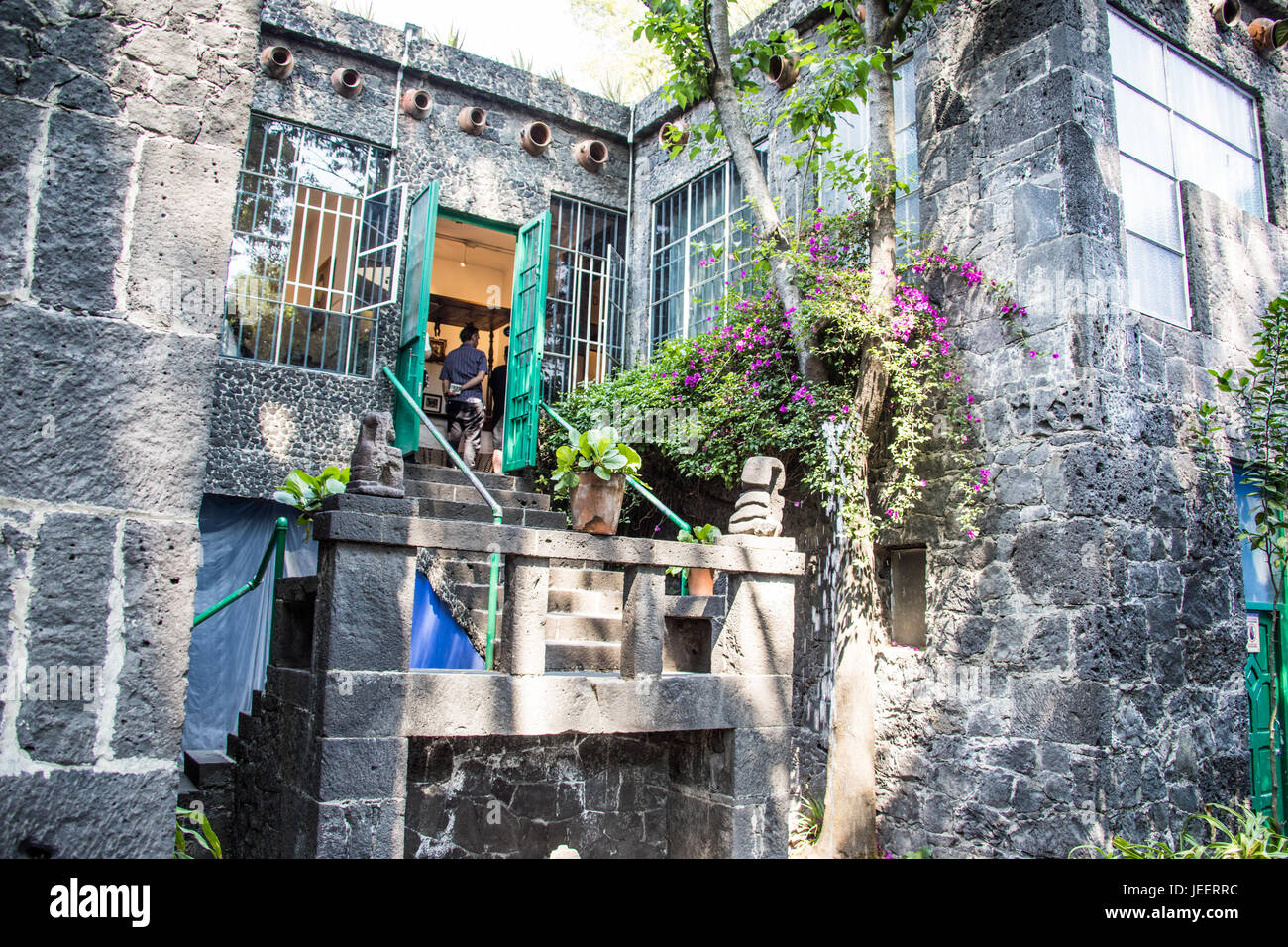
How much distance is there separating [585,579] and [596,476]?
5.77 ft

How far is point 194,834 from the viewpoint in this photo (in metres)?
3.54


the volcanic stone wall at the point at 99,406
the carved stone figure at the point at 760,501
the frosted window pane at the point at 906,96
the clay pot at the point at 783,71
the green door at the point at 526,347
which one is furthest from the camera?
the clay pot at the point at 783,71

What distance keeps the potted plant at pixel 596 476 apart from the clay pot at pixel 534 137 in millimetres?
5605

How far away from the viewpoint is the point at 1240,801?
6.10 metres

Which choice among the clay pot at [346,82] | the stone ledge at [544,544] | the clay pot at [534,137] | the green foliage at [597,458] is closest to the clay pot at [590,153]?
the clay pot at [534,137]

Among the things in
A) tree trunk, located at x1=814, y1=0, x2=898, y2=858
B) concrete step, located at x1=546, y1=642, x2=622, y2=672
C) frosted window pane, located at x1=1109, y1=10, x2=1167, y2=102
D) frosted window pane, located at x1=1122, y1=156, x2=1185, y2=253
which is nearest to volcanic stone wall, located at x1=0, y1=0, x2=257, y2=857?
concrete step, located at x1=546, y1=642, x2=622, y2=672

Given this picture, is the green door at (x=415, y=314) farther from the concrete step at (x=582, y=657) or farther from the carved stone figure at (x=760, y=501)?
the carved stone figure at (x=760, y=501)

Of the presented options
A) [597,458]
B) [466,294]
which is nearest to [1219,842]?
[597,458]

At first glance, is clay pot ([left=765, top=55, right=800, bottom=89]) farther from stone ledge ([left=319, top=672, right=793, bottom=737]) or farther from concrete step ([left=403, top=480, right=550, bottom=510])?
stone ledge ([left=319, top=672, right=793, bottom=737])

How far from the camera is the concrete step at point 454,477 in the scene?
23.7ft

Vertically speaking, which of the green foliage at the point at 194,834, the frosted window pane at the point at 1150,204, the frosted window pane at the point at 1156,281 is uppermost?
the frosted window pane at the point at 1150,204

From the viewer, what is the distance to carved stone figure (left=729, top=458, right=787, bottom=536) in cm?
505

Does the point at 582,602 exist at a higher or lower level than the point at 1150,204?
lower

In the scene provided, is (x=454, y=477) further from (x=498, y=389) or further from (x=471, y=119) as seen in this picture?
(x=471, y=119)
